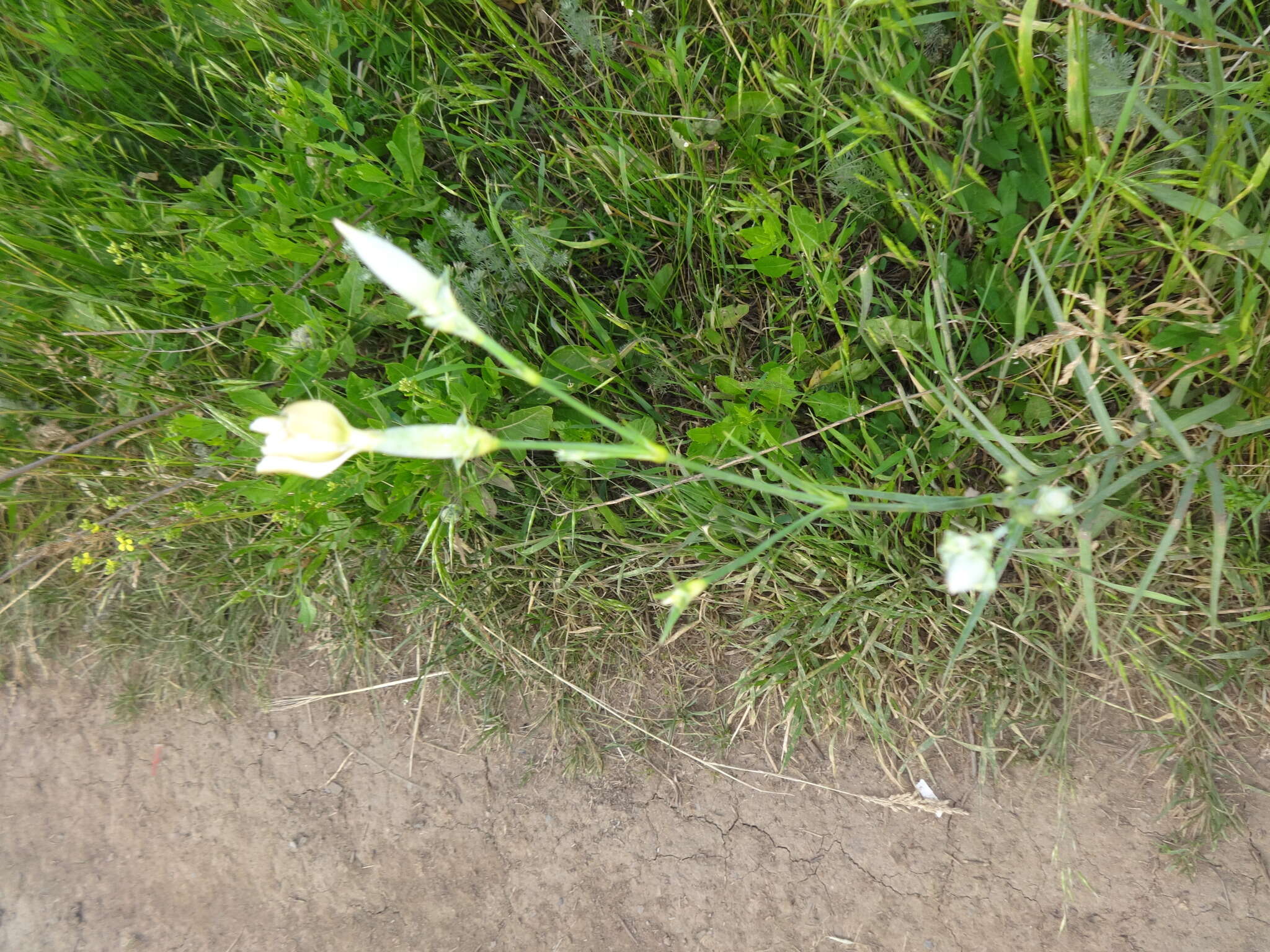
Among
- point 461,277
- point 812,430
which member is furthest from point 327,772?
point 812,430

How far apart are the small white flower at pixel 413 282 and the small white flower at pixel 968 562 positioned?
0.51 metres

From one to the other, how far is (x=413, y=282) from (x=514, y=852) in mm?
1735

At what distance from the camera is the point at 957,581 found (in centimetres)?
75

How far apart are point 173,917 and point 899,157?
9.03 feet

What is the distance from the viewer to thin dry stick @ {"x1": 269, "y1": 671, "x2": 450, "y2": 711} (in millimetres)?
2000

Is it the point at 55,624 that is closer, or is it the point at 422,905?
the point at 422,905

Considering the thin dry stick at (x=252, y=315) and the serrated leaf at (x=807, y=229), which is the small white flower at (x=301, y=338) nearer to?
the thin dry stick at (x=252, y=315)

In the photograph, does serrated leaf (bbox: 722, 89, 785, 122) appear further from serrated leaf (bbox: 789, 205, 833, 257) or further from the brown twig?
the brown twig

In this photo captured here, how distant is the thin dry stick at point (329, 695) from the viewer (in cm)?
200

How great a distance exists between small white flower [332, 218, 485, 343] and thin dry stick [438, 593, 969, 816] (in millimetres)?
1304

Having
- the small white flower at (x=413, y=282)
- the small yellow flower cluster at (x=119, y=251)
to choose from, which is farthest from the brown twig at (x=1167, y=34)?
the small yellow flower cluster at (x=119, y=251)

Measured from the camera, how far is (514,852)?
1.96 metres

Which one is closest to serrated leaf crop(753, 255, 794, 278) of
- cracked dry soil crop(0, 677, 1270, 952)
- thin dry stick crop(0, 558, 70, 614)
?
cracked dry soil crop(0, 677, 1270, 952)

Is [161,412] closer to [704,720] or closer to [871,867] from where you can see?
[704,720]
